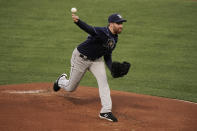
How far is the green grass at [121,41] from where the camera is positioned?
992cm

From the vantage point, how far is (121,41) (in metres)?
13.4

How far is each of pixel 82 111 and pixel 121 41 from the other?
266 inches

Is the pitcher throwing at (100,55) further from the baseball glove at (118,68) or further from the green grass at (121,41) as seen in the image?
the green grass at (121,41)

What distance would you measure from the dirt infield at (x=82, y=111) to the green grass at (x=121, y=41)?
1.03 meters

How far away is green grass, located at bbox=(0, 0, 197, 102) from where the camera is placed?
9.92 metres

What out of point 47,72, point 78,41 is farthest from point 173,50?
point 47,72

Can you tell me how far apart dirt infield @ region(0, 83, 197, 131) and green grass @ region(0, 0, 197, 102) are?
3.38 feet

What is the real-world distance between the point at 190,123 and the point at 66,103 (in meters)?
2.32

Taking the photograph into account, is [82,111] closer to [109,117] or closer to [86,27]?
[109,117]

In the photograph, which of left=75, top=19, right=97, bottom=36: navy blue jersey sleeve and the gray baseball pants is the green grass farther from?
left=75, top=19, right=97, bottom=36: navy blue jersey sleeve

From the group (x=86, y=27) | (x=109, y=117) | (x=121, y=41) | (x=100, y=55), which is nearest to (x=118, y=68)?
(x=100, y=55)

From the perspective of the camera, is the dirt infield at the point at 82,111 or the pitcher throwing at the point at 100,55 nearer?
the dirt infield at the point at 82,111

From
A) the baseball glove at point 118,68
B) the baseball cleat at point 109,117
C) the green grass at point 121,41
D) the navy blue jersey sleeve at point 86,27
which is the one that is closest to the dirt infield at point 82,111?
the baseball cleat at point 109,117

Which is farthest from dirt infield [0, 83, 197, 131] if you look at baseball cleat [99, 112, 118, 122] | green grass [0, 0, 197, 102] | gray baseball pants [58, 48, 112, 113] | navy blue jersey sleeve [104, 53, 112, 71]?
green grass [0, 0, 197, 102]
